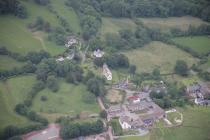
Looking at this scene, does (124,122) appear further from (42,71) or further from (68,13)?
(68,13)

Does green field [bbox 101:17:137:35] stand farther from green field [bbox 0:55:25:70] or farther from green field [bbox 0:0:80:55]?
green field [bbox 0:55:25:70]

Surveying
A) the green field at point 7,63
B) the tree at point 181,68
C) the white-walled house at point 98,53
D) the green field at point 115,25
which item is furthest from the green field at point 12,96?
the tree at point 181,68

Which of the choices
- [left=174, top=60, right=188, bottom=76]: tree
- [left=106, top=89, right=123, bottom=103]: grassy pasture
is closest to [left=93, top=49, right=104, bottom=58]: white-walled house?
[left=106, top=89, right=123, bottom=103]: grassy pasture

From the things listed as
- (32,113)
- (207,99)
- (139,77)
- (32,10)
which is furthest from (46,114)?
(32,10)

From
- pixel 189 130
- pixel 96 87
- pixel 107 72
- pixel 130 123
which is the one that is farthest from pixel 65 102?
pixel 189 130

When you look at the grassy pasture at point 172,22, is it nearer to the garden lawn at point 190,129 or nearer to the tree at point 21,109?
the garden lawn at point 190,129

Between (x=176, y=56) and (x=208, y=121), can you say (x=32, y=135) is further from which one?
(x=176, y=56)
